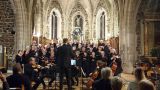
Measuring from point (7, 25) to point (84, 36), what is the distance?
17336 millimetres

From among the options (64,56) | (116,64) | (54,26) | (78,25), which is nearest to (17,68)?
(64,56)

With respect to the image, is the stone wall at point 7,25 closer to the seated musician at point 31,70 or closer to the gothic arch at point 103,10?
the seated musician at point 31,70

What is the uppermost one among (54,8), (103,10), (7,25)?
(54,8)

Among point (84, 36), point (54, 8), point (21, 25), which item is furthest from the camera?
point (84, 36)

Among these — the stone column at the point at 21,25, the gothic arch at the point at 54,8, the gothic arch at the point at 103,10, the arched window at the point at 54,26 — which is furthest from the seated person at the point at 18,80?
the arched window at the point at 54,26

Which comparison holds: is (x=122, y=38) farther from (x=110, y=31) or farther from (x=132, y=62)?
(x=110, y=31)

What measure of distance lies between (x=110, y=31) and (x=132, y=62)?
9783 mm

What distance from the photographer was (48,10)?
117 feet

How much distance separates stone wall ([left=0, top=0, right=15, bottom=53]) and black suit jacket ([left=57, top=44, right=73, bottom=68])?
1115 centimetres

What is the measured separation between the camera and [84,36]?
3916 centimetres

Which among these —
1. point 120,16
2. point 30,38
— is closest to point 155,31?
point 120,16

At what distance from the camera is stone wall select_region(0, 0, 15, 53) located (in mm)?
22266

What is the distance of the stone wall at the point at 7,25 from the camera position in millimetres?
22266

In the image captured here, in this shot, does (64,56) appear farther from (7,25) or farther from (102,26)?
(102,26)
